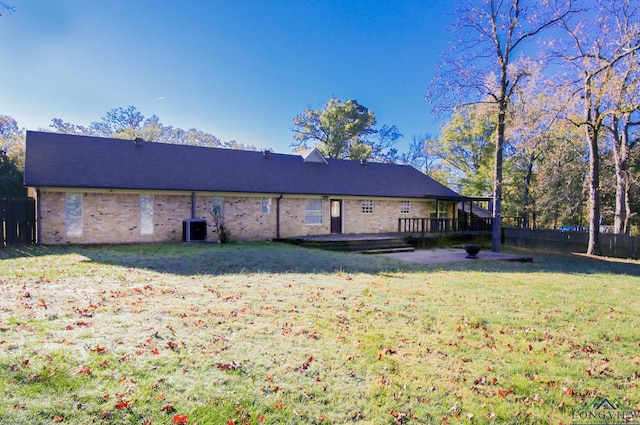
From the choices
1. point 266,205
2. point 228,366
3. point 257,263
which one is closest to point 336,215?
point 266,205

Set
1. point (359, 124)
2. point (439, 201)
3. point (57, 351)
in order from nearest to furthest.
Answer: point (57, 351) → point (439, 201) → point (359, 124)

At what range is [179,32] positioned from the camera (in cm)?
1488

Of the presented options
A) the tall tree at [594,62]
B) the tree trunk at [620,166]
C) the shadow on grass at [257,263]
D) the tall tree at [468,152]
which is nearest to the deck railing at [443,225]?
the tall tree at [594,62]

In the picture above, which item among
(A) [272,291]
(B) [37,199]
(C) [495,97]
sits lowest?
(A) [272,291]

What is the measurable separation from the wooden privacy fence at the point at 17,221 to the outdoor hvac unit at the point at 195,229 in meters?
5.28

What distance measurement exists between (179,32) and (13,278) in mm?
11731

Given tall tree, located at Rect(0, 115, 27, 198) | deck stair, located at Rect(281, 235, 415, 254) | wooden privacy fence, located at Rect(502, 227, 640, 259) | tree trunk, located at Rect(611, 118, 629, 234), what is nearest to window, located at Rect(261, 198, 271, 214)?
deck stair, located at Rect(281, 235, 415, 254)

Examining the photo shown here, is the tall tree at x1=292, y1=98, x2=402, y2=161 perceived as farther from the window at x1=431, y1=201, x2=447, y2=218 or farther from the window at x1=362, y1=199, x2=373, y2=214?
the window at x1=362, y1=199, x2=373, y2=214

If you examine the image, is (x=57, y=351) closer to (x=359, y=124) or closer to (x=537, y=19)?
(x=537, y=19)

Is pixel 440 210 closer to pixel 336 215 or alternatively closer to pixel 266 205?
pixel 336 215

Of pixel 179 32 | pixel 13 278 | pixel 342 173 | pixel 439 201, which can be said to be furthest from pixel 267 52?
pixel 13 278

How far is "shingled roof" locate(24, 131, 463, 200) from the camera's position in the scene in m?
14.3

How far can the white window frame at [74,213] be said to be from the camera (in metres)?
13.9

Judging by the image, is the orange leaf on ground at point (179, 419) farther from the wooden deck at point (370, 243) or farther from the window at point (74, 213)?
the window at point (74, 213)
